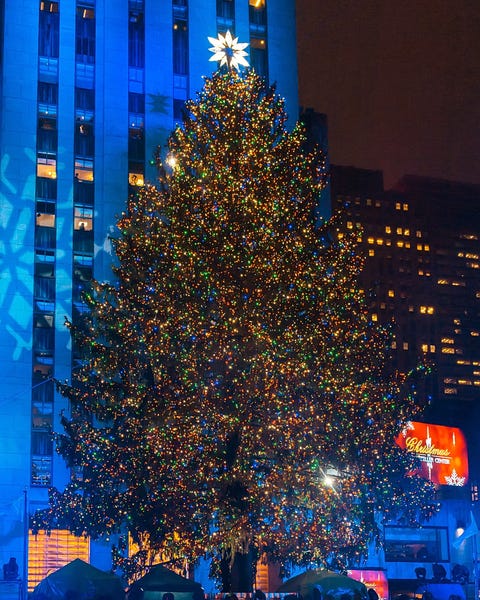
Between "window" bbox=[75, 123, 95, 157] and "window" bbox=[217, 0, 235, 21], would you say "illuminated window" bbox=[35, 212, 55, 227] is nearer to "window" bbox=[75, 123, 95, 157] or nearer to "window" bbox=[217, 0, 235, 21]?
"window" bbox=[75, 123, 95, 157]

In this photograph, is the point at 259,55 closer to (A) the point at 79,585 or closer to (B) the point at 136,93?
(B) the point at 136,93

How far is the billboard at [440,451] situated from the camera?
67.9 metres

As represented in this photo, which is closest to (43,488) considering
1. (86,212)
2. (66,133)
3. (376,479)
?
(86,212)

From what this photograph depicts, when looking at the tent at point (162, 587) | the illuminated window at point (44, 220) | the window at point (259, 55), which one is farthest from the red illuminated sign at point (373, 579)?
the window at point (259, 55)

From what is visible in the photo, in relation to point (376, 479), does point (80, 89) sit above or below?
above

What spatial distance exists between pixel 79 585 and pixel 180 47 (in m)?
45.0

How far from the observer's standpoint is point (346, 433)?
33219 mm

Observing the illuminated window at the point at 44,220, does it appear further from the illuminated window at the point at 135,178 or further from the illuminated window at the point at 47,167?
the illuminated window at the point at 135,178

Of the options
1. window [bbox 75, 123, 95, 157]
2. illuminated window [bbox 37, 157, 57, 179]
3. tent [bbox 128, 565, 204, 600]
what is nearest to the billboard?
window [bbox 75, 123, 95, 157]

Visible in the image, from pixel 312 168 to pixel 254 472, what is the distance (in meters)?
11.6

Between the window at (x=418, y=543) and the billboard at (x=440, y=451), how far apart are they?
11.6ft

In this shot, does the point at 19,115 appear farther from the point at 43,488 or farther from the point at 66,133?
the point at 43,488

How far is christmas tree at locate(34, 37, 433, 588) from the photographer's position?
3259 centimetres

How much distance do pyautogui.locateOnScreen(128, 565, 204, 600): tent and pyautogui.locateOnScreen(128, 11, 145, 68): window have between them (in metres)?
41.7
